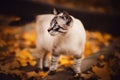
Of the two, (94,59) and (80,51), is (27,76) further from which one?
(94,59)

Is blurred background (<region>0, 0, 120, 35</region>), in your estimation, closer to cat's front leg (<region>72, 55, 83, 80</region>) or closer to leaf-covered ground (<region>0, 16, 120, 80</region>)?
leaf-covered ground (<region>0, 16, 120, 80</region>)

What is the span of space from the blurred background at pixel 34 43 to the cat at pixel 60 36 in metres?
0.11

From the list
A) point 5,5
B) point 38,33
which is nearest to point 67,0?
point 5,5

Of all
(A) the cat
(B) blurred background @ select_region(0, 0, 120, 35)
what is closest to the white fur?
(A) the cat

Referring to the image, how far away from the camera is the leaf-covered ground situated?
211 centimetres

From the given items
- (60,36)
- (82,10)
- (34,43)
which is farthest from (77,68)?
(82,10)

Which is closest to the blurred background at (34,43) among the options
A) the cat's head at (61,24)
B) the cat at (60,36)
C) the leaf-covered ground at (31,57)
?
the leaf-covered ground at (31,57)

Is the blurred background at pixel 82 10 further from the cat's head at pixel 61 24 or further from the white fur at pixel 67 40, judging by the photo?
the cat's head at pixel 61 24

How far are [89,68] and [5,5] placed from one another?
41.4 inches

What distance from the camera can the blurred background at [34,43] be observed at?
2141 millimetres

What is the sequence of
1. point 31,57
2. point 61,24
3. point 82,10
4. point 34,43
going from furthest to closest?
point 82,10, point 34,43, point 31,57, point 61,24

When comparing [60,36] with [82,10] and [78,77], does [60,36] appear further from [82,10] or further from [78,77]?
[82,10]

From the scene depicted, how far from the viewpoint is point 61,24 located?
73.3 inches

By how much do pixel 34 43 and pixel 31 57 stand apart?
24cm
